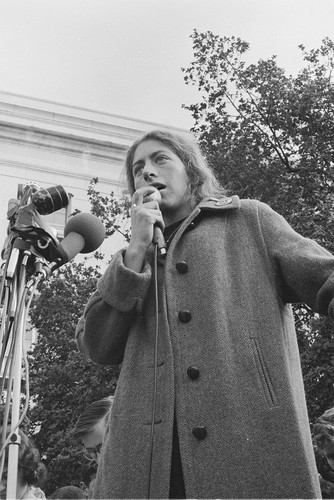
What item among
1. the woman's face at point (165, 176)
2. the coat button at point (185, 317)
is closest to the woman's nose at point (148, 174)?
the woman's face at point (165, 176)

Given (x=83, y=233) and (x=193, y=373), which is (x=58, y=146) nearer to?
(x=83, y=233)

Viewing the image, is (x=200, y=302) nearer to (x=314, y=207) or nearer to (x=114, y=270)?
(x=114, y=270)

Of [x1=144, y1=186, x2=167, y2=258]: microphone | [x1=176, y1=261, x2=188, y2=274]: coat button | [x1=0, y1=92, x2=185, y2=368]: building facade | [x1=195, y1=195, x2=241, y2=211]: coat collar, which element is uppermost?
[x1=0, y1=92, x2=185, y2=368]: building facade

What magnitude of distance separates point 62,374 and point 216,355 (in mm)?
12612

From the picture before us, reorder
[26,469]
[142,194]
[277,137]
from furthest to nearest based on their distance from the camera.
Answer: [277,137] → [26,469] → [142,194]

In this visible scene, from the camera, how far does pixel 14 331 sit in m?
2.39

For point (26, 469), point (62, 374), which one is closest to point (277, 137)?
point (62, 374)

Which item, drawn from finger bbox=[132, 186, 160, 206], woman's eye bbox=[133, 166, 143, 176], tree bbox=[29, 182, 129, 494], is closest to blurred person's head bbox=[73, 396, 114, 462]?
woman's eye bbox=[133, 166, 143, 176]

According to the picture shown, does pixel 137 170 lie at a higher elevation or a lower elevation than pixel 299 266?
higher

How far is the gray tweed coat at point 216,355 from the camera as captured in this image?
2234mm

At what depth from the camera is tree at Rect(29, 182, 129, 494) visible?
13.9 metres

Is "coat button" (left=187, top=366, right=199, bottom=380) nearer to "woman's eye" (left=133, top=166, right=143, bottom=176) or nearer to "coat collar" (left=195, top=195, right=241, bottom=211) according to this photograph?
"coat collar" (left=195, top=195, right=241, bottom=211)

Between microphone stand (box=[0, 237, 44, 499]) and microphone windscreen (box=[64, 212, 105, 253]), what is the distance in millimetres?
444

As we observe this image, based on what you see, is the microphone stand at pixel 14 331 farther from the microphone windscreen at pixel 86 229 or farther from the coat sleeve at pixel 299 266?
the coat sleeve at pixel 299 266
